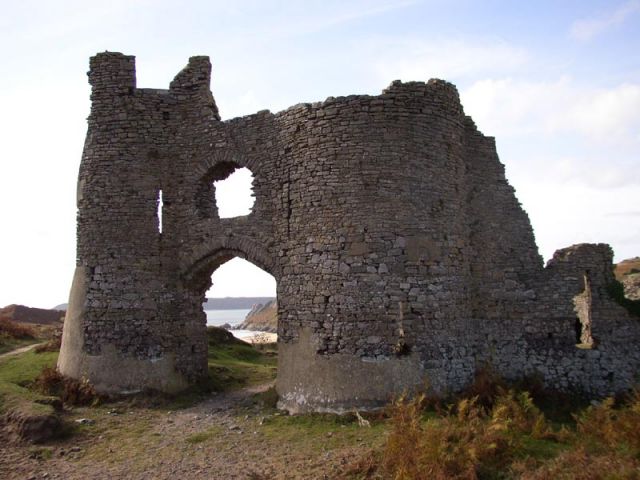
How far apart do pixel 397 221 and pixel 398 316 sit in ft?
6.25

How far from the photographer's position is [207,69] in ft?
48.9

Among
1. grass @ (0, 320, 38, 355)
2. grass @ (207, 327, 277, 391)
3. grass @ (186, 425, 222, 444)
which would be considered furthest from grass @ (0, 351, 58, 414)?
grass @ (207, 327, 277, 391)

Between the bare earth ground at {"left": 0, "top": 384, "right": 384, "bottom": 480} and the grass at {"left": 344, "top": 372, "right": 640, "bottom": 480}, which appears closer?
the grass at {"left": 344, "top": 372, "right": 640, "bottom": 480}

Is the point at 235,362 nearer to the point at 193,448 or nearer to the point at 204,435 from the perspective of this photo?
the point at 204,435

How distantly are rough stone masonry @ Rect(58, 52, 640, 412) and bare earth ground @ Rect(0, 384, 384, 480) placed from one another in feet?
3.38

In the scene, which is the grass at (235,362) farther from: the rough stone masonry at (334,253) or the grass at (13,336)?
the grass at (13,336)

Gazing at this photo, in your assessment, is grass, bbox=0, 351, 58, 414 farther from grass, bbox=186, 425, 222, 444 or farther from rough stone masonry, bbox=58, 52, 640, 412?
grass, bbox=186, 425, 222, 444

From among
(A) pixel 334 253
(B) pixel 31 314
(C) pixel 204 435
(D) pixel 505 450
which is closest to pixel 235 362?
(C) pixel 204 435

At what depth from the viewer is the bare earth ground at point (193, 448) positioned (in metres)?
9.22

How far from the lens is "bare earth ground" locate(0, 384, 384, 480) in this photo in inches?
363

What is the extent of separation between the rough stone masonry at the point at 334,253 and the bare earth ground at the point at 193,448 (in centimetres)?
Result: 103

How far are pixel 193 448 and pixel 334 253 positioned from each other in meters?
4.54

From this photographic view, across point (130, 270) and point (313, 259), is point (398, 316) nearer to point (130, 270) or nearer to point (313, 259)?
point (313, 259)

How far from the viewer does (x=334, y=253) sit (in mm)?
11844
